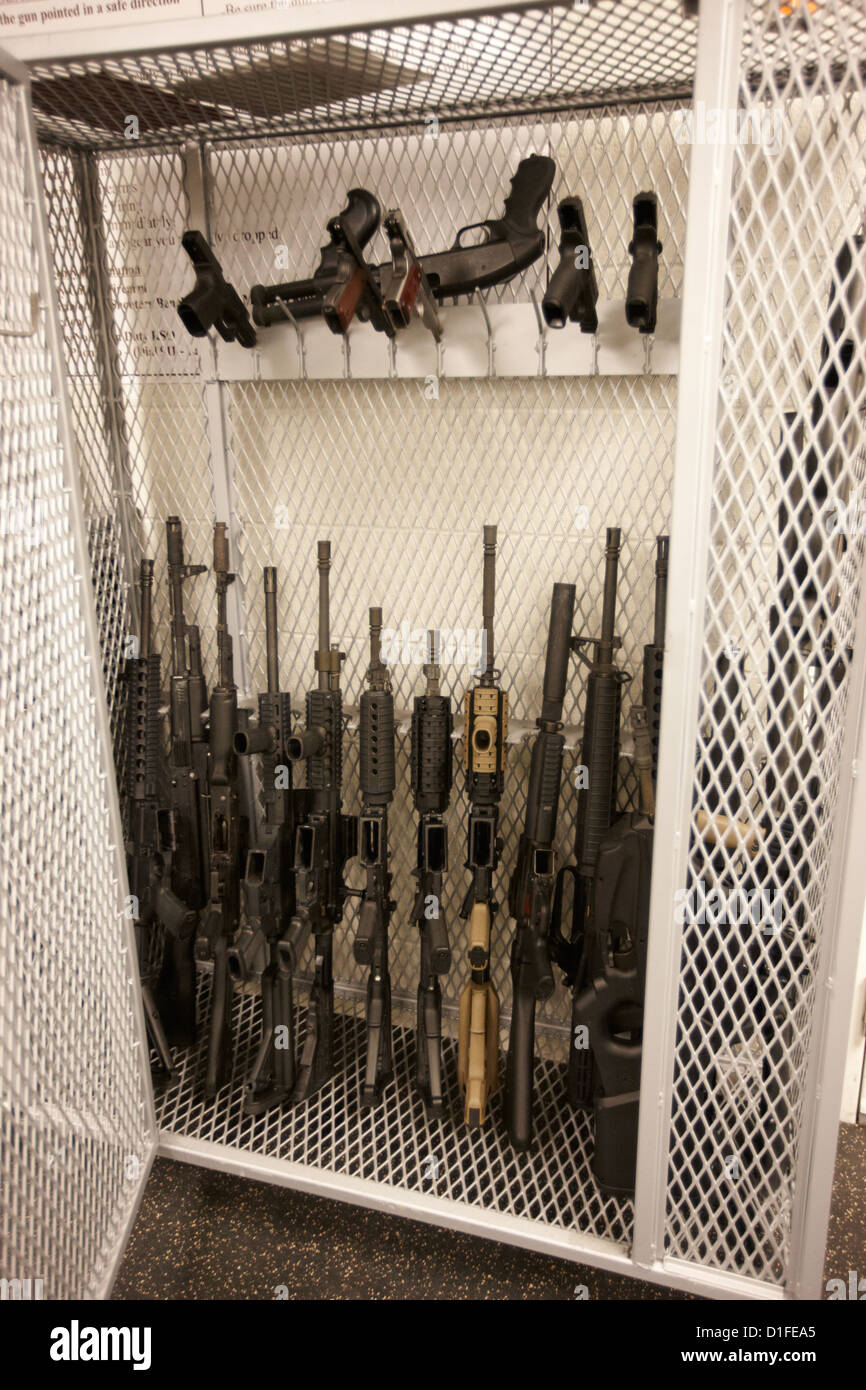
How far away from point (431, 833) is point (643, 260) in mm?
1162

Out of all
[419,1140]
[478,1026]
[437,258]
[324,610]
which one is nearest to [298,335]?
[437,258]

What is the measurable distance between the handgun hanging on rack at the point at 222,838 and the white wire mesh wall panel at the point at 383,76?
0.82m

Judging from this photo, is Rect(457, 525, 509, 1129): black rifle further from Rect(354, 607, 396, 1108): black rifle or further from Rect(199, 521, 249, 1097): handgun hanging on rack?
Rect(199, 521, 249, 1097): handgun hanging on rack

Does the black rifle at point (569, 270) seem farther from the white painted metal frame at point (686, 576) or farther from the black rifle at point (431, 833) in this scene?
the black rifle at point (431, 833)

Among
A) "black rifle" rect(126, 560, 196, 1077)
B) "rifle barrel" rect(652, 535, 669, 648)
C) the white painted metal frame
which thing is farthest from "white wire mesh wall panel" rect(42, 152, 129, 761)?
the white painted metal frame

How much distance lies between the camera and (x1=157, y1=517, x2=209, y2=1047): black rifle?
196cm

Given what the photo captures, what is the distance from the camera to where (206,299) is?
1732 mm

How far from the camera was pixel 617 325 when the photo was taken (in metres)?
1.70

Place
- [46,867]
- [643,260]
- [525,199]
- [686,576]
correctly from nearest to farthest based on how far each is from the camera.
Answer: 1. [686,576]
2. [46,867]
3. [643,260]
4. [525,199]

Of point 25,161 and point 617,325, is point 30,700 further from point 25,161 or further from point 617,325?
point 617,325

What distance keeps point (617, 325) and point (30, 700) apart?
4.26ft

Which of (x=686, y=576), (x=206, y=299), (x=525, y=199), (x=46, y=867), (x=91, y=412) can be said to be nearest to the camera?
(x=686, y=576)

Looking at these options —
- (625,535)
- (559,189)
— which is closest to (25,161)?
(559,189)

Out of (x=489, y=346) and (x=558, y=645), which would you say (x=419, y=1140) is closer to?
(x=558, y=645)
